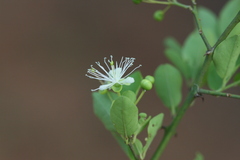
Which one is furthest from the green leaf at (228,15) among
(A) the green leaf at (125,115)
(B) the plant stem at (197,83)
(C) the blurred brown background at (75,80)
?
(C) the blurred brown background at (75,80)

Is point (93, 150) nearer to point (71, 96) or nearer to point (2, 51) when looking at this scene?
point (71, 96)

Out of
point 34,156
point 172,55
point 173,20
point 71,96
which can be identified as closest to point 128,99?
point 172,55

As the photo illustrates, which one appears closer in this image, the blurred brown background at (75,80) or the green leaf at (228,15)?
the green leaf at (228,15)

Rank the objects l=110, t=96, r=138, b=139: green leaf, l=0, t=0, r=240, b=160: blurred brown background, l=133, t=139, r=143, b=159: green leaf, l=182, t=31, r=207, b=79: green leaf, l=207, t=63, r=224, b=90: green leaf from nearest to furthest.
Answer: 1. l=110, t=96, r=138, b=139: green leaf
2. l=133, t=139, r=143, b=159: green leaf
3. l=207, t=63, r=224, b=90: green leaf
4. l=182, t=31, r=207, b=79: green leaf
5. l=0, t=0, r=240, b=160: blurred brown background

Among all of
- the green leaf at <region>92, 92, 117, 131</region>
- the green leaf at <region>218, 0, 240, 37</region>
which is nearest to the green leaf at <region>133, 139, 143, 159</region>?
the green leaf at <region>92, 92, 117, 131</region>

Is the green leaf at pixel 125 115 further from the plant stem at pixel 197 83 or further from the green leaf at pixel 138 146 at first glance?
the plant stem at pixel 197 83

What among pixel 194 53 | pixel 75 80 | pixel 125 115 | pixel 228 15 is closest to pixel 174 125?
pixel 125 115

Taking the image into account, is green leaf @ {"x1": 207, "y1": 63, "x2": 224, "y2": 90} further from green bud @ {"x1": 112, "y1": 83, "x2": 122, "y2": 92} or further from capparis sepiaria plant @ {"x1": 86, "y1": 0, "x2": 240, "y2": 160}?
green bud @ {"x1": 112, "y1": 83, "x2": 122, "y2": 92}
